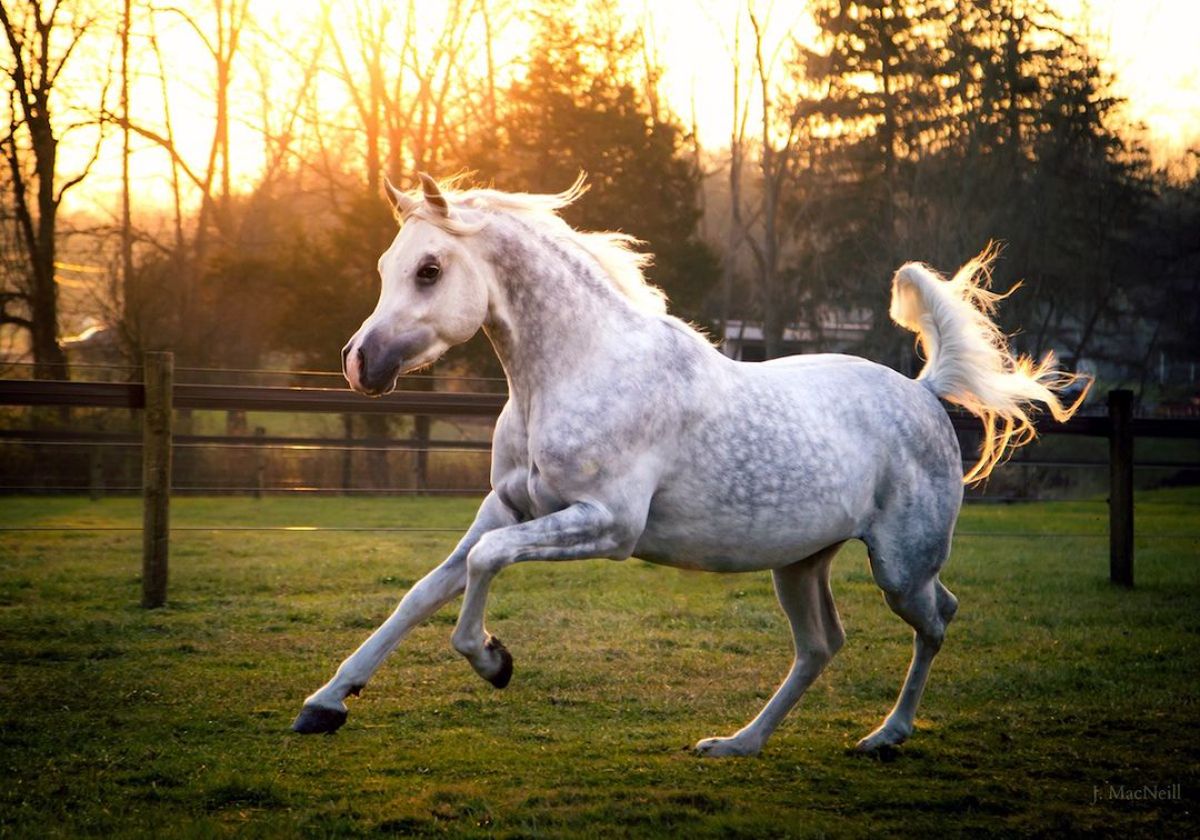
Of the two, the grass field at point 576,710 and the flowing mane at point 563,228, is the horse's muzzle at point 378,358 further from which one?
the grass field at point 576,710

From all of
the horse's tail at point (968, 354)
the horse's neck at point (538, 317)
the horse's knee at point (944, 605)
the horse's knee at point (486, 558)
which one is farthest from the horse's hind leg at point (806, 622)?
the horse's knee at point (486, 558)

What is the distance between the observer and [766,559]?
4551 mm

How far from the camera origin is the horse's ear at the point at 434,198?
13.5 feet

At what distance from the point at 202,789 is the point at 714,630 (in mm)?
4177

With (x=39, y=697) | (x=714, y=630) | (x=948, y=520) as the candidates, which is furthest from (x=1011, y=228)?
(x=39, y=697)

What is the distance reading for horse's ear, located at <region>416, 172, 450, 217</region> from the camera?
4.11m

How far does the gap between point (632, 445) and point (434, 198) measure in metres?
1.11

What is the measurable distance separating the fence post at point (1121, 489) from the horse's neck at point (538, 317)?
7.23m

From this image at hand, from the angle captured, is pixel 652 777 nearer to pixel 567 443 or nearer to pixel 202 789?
pixel 567 443

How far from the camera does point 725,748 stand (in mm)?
4738

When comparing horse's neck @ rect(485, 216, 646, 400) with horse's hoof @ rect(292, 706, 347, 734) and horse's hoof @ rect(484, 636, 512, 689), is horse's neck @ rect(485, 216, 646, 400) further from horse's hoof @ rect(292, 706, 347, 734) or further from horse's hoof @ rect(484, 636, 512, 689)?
horse's hoof @ rect(292, 706, 347, 734)

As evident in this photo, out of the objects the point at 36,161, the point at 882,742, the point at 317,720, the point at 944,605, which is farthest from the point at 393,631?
the point at 36,161

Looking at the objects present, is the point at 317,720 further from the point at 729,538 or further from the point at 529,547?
the point at 729,538

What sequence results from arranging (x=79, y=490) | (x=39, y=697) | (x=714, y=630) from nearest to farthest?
(x=39, y=697)
(x=714, y=630)
(x=79, y=490)
